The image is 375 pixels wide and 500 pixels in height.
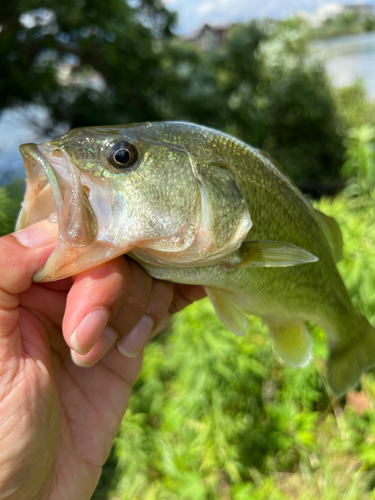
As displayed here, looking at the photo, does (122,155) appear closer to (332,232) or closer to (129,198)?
(129,198)

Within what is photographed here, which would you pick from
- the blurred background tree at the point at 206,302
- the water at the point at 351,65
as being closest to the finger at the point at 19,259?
the blurred background tree at the point at 206,302

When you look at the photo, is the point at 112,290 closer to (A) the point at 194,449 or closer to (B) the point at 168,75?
(A) the point at 194,449

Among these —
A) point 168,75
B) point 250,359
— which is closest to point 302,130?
point 168,75

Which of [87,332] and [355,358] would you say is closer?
[87,332]

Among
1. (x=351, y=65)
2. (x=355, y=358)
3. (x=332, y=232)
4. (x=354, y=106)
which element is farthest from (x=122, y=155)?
(x=351, y=65)

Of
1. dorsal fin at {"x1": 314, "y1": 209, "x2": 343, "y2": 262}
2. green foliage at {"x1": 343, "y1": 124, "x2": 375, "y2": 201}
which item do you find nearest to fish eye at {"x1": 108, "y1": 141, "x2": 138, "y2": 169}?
dorsal fin at {"x1": 314, "y1": 209, "x2": 343, "y2": 262}

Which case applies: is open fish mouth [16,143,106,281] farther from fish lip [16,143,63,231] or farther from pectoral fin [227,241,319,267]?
pectoral fin [227,241,319,267]

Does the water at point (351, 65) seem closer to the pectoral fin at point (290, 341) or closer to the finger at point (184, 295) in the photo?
the finger at point (184, 295)
